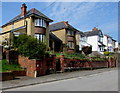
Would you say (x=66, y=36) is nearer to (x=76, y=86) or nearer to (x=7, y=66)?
(x=7, y=66)

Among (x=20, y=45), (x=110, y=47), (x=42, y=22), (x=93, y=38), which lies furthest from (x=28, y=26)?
(x=110, y=47)

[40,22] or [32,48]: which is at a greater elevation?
[40,22]

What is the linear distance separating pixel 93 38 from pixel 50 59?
3794cm

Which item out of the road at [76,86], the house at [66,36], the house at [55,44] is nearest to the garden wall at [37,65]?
the road at [76,86]

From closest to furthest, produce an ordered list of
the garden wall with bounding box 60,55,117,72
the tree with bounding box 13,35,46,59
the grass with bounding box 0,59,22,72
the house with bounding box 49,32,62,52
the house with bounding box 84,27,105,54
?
the grass with bounding box 0,59,22,72
the tree with bounding box 13,35,46,59
the garden wall with bounding box 60,55,117,72
the house with bounding box 49,32,62,52
the house with bounding box 84,27,105,54

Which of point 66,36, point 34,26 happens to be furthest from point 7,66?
point 66,36

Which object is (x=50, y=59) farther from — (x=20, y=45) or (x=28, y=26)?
(x=28, y=26)

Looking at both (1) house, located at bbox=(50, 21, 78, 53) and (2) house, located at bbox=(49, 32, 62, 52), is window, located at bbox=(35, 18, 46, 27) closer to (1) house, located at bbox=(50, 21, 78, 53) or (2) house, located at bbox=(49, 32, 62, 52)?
(2) house, located at bbox=(49, 32, 62, 52)

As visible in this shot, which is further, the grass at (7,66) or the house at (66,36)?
the house at (66,36)

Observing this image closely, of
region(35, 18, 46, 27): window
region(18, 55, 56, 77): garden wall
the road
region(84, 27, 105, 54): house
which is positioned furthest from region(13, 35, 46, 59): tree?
region(84, 27, 105, 54): house

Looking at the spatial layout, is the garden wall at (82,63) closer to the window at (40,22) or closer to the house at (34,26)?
the house at (34,26)

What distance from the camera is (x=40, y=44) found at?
14.7 meters

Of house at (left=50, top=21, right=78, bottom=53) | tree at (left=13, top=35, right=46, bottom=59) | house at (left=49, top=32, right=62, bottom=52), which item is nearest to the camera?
tree at (left=13, top=35, right=46, bottom=59)

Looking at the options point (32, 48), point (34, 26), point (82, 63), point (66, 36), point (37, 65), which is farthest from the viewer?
point (66, 36)
